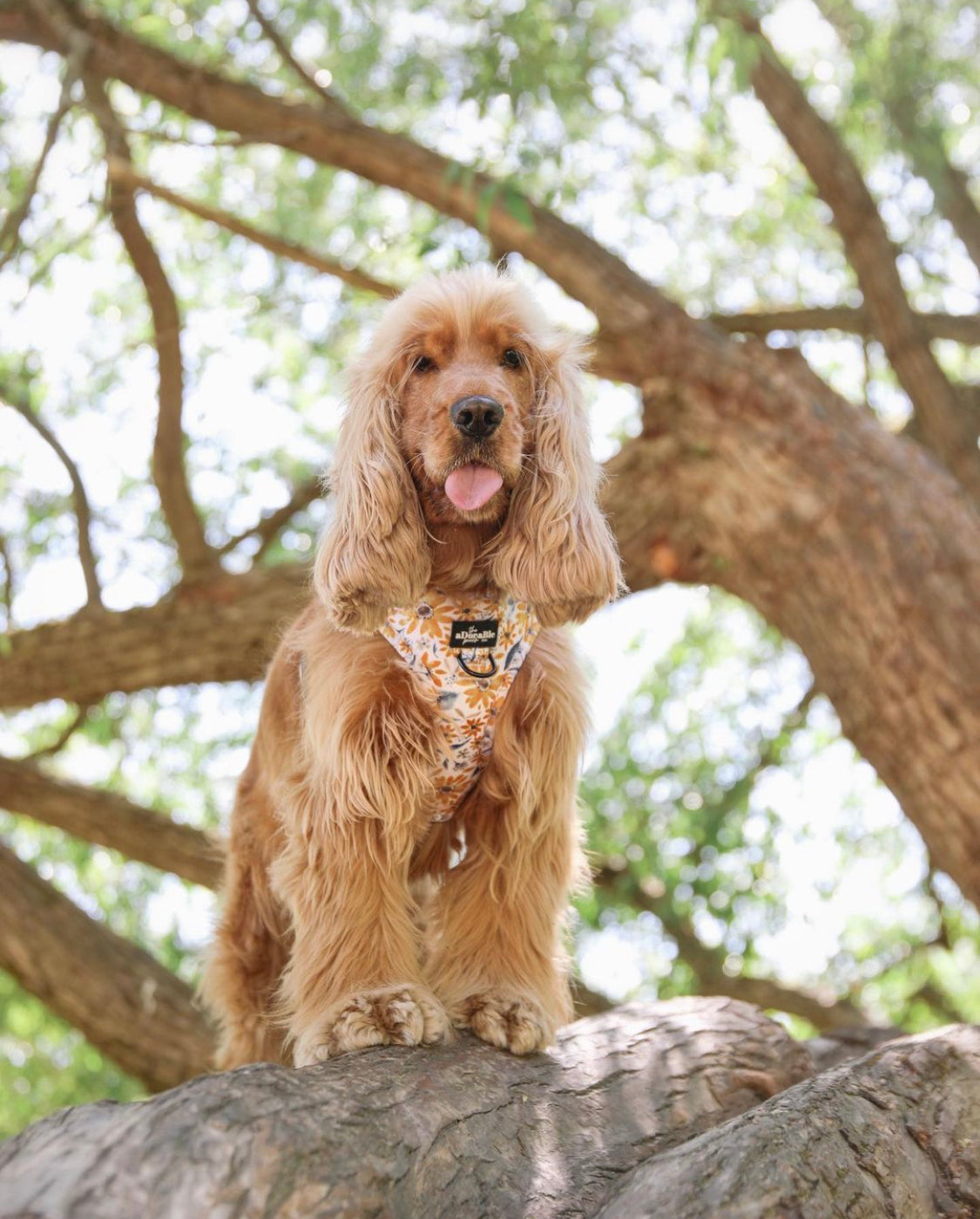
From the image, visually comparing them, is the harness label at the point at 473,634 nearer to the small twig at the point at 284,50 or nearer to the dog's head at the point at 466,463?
the dog's head at the point at 466,463

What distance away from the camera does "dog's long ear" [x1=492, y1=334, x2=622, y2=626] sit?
361cm

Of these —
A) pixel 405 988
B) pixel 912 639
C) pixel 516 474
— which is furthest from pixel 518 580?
pixel 912 639

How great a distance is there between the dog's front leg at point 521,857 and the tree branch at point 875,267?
3979 millimetres

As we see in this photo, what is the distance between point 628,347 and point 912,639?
184 cm

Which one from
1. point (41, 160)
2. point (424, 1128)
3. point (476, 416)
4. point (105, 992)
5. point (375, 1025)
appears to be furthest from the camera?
point (105, 992)

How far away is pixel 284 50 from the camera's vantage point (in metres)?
6.84

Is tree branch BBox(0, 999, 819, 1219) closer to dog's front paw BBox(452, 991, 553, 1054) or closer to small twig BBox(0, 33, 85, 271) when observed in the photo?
dog's front paw BBox(452, 991, 553, 1054)

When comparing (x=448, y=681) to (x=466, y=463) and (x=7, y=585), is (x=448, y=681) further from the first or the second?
(x=7, y=585)

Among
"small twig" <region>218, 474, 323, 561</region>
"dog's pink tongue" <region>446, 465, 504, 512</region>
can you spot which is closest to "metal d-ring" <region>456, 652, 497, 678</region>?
"dog's pink tongue" <region>446, 465, 504, 512</region>

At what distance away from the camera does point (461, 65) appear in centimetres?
665

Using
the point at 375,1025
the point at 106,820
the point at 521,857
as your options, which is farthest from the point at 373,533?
the point at 106,820

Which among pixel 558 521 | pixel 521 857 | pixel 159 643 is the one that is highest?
pixel 159 643

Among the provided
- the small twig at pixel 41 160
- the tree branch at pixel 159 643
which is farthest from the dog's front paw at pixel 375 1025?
the small twig at pixel 41 160

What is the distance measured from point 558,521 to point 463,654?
44 centimetres
